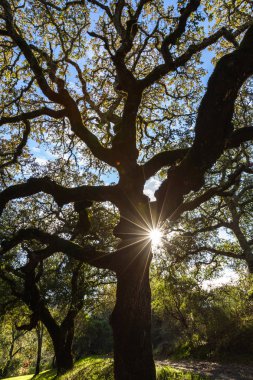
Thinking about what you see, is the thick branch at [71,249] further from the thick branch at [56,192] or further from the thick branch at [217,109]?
the thick branch at [217,109]

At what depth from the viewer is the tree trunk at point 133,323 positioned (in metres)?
6.48

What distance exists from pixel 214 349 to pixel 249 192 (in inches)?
456

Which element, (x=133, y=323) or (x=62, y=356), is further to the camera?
(x=62, y=356)

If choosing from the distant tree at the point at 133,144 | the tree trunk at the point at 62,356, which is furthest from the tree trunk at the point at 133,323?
the tree trunk at the point at 62,356

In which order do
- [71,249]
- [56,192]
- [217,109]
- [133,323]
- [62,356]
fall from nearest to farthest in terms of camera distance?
1. [217,109]
2. [133,323]
3. [71,249]
4. [56,192]
5. [62,356]

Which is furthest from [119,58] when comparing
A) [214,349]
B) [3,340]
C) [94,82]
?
[3,340]

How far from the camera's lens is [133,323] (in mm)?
6832

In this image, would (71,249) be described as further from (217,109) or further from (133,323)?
(217,109)

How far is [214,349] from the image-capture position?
19.2 metres

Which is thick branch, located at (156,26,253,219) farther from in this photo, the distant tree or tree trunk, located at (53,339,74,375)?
tree trunk, located at (53,339,74,375)

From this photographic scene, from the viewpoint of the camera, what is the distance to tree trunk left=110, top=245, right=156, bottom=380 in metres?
6.48

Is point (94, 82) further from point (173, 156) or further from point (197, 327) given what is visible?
point (197, 327)

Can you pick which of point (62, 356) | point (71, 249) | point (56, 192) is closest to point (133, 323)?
point (71, 249)

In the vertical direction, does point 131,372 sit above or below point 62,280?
below
